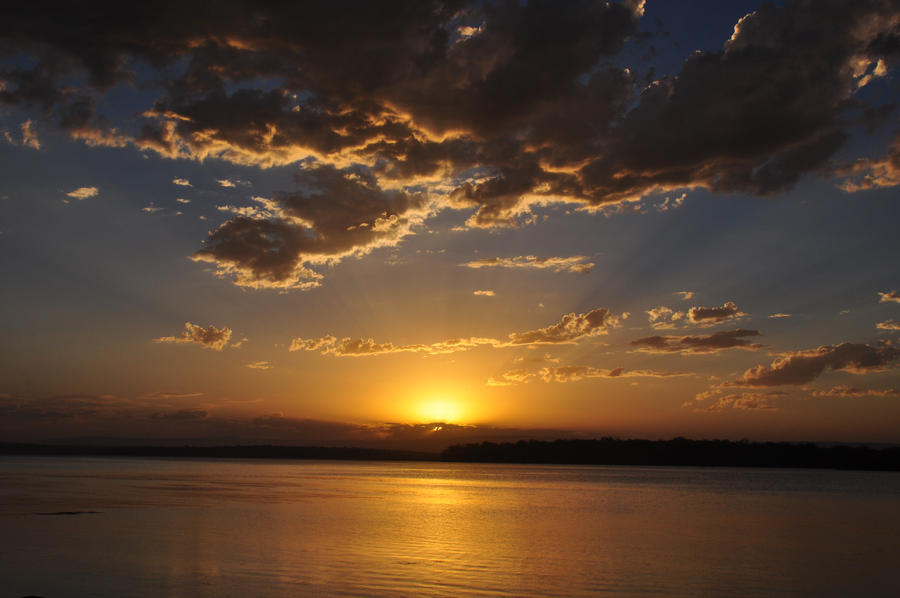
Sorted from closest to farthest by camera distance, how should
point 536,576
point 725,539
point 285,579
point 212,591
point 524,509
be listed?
1. point 212,591
2. point 285,579
3. point 536,576
4. point 725,539
5. point 524,509

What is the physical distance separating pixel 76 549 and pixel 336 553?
9950 millimetres

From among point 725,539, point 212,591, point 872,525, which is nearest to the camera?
point 212,591

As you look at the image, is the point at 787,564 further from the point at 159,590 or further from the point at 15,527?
the point at 15,527

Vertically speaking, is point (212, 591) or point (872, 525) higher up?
point (212, 591)

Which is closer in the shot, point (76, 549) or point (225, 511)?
point (76, 549)


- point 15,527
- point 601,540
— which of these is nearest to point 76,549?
point 15,527

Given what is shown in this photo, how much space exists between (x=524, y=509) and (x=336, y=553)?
28509 mm

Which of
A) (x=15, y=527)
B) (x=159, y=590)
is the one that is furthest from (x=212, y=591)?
(x=15, y=527)

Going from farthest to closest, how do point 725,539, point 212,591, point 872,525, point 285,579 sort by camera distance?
point 872,525 < point 725,539 < point 285,579 < point 212,591

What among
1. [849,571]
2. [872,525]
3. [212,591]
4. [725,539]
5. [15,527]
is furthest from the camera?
[872,525]

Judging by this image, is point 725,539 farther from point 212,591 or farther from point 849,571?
point 212,591

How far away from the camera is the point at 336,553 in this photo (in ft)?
90.6

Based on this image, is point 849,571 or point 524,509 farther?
point 524,509

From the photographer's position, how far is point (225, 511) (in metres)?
45.1
